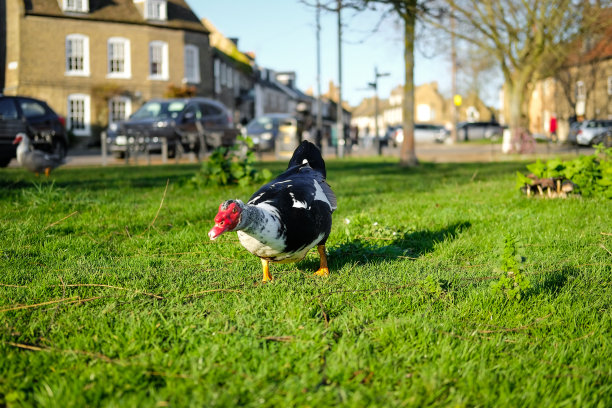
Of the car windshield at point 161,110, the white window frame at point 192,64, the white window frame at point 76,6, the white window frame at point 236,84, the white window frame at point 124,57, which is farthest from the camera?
the white window frame at point 236,84

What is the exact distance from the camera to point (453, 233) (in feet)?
18.3

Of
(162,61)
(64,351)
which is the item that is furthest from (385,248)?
(162,61)

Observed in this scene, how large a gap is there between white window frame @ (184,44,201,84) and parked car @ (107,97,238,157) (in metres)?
18.5

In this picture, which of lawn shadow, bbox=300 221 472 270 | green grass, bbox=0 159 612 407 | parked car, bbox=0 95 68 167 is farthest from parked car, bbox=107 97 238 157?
lawn shadow, bbox=300 221 472 270

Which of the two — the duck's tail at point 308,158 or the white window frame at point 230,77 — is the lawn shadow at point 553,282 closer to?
the duck's tail at point 308,158

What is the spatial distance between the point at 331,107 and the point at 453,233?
98032mm

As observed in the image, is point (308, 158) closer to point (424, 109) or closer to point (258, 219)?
point (258, 219)

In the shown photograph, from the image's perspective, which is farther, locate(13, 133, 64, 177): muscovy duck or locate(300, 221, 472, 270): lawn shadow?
locate(13, 133, 64, 177): muscovy duck

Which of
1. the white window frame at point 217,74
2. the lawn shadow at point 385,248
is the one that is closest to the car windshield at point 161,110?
the lawn shadow at point 385,248

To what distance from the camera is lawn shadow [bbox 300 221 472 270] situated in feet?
14.9

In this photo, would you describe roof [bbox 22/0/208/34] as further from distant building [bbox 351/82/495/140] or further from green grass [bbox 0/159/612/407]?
distant building [bbox 351/82/495/140]

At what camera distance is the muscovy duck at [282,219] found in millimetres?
3039

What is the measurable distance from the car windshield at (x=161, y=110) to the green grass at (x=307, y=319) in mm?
13631

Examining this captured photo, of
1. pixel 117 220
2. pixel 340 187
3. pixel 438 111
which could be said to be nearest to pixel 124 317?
pixel 117 220
